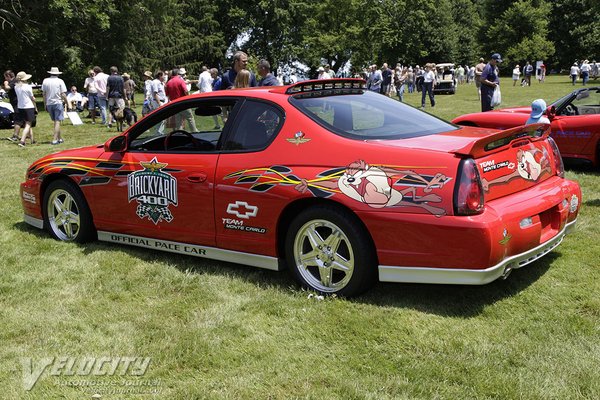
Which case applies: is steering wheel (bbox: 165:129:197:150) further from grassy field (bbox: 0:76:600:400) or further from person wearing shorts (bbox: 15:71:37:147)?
person wearing shorts (bbox: 15:71:37:147)

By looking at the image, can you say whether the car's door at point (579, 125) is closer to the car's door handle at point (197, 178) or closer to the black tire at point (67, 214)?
the car's door handle at point (197, 178)

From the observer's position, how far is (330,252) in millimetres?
4062

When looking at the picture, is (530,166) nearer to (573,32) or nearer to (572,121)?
(572,121)

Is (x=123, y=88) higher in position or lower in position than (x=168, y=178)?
higher

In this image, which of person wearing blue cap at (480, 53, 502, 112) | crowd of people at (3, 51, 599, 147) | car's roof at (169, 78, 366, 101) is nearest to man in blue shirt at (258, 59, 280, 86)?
crowd of people at (3, 51, 599, 147)

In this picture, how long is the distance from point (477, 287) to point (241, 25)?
59.7 meters

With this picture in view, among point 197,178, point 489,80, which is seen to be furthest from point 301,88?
point 489,80

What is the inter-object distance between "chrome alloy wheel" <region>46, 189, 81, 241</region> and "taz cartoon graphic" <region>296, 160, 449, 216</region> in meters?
2.90

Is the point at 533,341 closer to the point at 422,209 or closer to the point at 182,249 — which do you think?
the point at 422,209

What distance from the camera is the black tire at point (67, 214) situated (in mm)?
5566

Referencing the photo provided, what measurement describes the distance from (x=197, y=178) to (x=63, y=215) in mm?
1995

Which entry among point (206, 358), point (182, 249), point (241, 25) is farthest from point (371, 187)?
point (241, 25)

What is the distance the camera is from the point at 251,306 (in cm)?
411

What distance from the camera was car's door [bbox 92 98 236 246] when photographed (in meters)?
4.64
